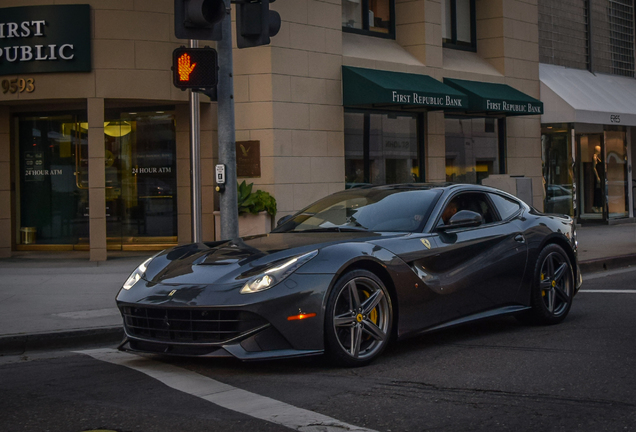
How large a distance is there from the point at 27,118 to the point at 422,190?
1121 centimetres

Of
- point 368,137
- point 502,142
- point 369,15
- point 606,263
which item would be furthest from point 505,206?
point 502,142

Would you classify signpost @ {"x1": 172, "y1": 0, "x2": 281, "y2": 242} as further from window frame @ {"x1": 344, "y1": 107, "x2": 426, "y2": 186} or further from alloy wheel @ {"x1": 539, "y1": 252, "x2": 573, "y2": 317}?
window frame @ {"x1": 344, "y1": 107, "x2": 426, "y2": 186}

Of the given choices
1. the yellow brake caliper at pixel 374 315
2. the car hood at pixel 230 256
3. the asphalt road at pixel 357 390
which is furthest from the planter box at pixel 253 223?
the yellow brake caliper at pixel 374 315

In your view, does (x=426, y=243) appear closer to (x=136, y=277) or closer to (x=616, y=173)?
(x=136, y=277)

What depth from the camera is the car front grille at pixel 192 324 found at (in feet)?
18.0

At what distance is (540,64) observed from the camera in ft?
73.8

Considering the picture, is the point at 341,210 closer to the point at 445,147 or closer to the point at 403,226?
the point at 403,226

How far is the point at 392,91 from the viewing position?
16156mm

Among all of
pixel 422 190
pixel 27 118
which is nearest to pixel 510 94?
pixel 27 118

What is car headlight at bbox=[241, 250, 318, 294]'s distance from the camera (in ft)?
18.2

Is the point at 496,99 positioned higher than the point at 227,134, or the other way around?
the point at 496,99

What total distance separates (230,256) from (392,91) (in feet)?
34.9

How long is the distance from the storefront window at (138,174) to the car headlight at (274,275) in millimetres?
10680

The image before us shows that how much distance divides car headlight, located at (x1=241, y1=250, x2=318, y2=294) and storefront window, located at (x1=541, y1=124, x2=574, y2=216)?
17512 mm
